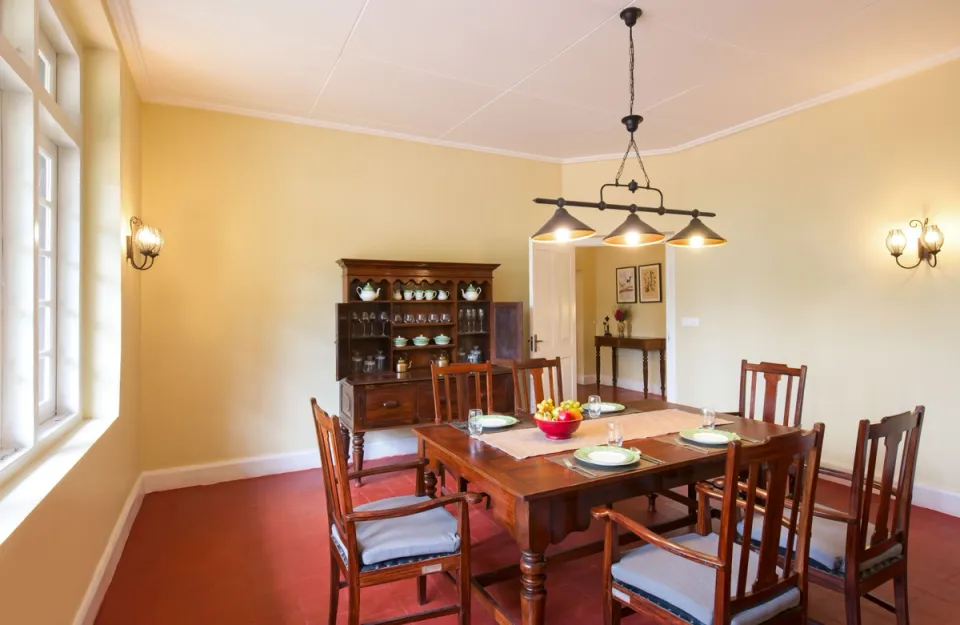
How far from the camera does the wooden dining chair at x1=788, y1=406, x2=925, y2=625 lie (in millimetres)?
1795

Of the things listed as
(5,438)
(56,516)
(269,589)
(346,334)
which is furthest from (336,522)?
(346,334)

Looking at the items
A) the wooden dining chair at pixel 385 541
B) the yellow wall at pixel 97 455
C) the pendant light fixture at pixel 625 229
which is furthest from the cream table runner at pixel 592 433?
the yellow wall at pixel 97 455

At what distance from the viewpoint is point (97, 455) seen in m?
2.42

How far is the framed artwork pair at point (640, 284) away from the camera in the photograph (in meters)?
7.57

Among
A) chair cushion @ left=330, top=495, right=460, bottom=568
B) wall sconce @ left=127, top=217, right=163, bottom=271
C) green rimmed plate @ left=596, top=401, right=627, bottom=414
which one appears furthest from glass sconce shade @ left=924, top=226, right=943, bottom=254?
wall sconce @ left=127, top=217, right=163, bottom=271

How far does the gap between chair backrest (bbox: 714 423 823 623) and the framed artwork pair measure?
6078 millimetres

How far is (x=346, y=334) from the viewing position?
14.0 feet

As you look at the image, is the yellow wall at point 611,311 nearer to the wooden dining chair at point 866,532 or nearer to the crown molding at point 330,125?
the crown molding at point 330,125

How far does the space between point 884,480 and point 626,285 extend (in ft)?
20.8

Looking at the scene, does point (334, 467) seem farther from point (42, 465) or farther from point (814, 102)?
point (814, 102)

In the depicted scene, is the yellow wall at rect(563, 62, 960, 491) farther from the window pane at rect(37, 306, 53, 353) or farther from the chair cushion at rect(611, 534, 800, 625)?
the window pane at rect(37, 306, 53, 353)

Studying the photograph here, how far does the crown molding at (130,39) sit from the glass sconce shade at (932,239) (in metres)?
4.90

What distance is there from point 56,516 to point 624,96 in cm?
403

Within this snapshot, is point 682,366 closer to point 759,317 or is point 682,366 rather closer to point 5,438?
point 759,317
